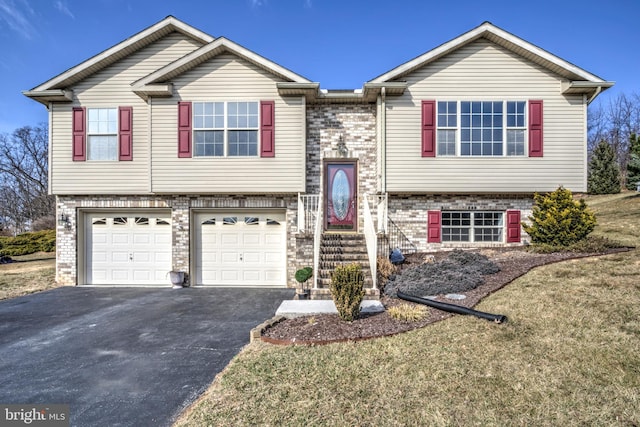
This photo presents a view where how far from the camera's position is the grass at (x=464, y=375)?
308cm

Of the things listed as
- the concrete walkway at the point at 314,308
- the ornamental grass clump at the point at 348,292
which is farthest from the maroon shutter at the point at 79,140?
the ornamental grass clump at the point at 348,292

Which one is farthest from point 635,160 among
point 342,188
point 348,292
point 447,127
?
point 348,292

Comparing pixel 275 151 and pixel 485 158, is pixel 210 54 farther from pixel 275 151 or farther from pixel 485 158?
pixel 485 158

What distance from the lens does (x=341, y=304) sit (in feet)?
17.6

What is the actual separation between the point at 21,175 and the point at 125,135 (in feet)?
101

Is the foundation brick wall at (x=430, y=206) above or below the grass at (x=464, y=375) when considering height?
above

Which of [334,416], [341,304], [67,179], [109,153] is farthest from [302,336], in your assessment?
[67,179]

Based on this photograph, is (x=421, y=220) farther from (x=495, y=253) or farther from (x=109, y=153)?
(x=109, y=153)

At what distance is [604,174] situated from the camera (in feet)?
70.1

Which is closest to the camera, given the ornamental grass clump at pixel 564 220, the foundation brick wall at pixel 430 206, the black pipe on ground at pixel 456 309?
the black pipe on ground at pixel 456 309

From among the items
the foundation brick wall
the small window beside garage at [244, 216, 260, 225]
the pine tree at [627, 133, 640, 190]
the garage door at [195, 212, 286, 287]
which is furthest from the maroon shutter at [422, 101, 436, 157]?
the pine tree at [627, 133, 640, 190]

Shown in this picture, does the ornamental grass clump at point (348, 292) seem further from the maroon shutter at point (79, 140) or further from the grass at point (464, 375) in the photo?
the maroon shutter at point (79, 140)

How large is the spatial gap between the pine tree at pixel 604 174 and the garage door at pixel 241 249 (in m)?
22.8
